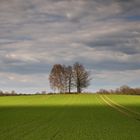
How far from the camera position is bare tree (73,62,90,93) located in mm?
150000

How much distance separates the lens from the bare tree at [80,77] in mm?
150000

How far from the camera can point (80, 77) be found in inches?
5989
